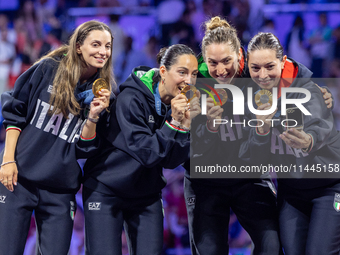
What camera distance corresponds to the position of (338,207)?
2.57m

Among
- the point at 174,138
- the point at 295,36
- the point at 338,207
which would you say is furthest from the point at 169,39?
the point at 338,207

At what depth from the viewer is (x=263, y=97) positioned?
2.64m

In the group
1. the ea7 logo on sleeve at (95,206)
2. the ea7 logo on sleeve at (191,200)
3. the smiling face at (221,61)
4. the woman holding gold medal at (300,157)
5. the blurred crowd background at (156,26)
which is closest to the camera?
the woman holding gold medal at (300,157)

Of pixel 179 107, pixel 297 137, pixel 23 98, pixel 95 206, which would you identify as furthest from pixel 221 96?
pixel 23 98

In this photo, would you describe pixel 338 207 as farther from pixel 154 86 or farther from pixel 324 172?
pixel 154 86

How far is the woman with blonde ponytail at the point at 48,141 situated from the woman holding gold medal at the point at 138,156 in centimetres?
15

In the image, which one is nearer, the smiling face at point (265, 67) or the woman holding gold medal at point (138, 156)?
the woman holding gold medal at point (138, 156)

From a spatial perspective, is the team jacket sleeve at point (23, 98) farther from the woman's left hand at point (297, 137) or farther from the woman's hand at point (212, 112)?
the woman's left hand at point (297, 137)

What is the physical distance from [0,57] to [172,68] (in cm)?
445

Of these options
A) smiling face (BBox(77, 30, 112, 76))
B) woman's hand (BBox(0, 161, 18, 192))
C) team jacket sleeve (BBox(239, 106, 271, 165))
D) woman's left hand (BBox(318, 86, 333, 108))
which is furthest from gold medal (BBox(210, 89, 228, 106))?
woman's hand (BBox(0, 161, 18, 192))

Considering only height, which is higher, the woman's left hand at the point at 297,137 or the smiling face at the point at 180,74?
the smiling face at the point at 180,74

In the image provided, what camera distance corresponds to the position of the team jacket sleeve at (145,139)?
254 centimetres

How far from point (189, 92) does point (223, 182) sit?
0.70 meters

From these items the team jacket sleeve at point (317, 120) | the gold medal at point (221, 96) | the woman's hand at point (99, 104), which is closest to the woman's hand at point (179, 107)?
the gold medal at point (221, 96)
